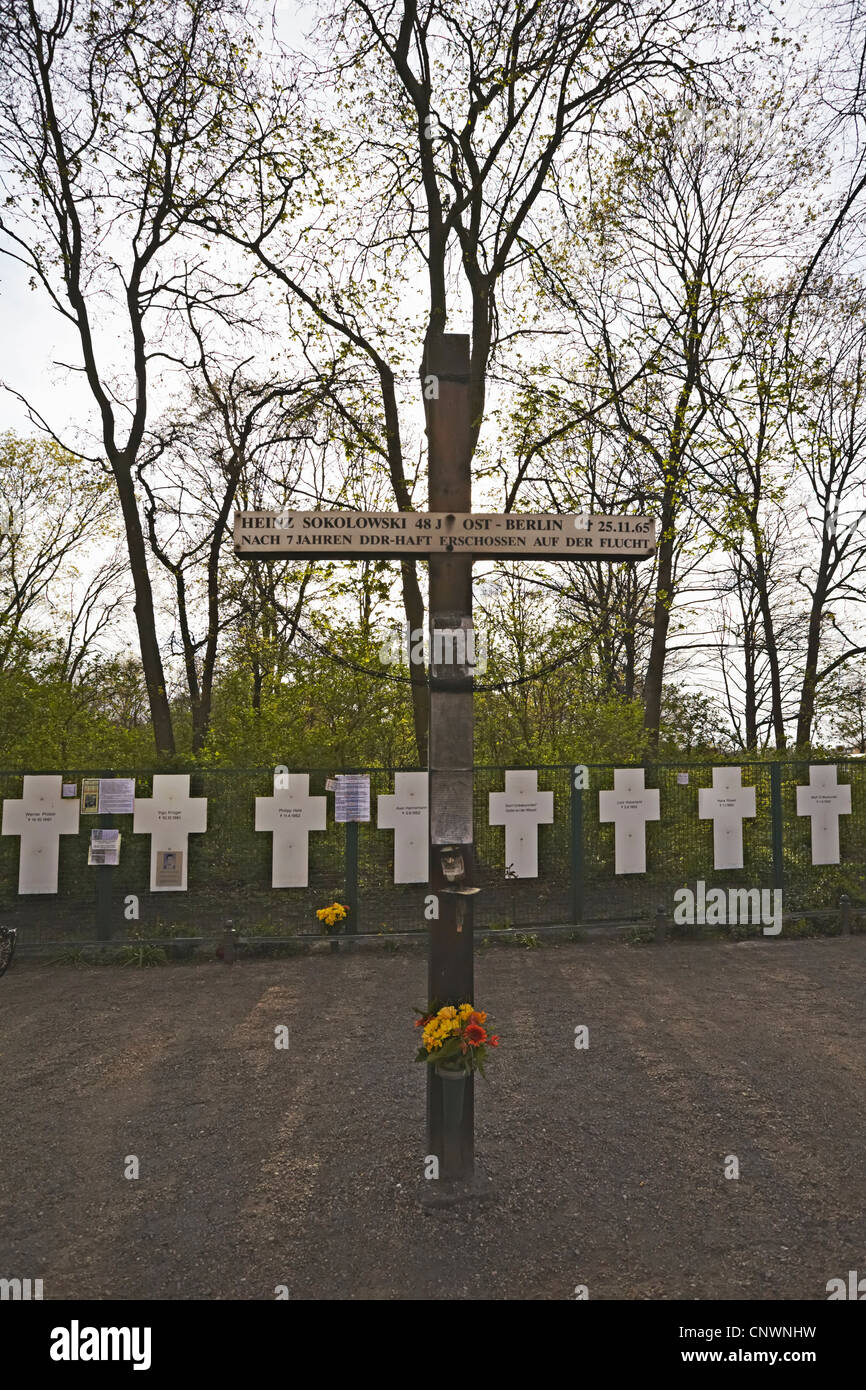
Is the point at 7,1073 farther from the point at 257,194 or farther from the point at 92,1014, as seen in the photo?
the point at 257,194

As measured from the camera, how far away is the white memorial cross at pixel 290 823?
9875 millimetres

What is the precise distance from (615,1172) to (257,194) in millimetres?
15320

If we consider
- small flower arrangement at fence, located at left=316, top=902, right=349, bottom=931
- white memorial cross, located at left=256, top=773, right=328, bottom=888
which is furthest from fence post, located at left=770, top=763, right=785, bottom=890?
white memorial cross, located at left=256, top=773, right=328, bottom=888

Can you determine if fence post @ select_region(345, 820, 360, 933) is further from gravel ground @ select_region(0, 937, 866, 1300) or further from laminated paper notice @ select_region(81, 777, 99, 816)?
laminated paper notice @ select_region(81, 777, 99, 816)

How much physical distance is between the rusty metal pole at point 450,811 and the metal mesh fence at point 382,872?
5474 mm

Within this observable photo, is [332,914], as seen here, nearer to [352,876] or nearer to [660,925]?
[352,876]

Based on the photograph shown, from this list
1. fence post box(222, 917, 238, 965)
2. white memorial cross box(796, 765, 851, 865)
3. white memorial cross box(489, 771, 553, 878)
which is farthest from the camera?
white memorial cross box(796, 765, 851, 865)

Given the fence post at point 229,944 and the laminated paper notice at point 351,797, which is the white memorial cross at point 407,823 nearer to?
the laminated paper notice at point 351,797

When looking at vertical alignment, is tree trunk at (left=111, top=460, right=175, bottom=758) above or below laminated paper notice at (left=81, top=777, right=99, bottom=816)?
above

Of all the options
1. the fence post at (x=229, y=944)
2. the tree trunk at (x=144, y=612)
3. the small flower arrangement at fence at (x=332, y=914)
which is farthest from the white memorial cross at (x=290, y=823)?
the tree trunk at (x=144, y=612)

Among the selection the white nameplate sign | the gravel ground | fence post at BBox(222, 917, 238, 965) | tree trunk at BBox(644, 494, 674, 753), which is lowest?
the gravel ground

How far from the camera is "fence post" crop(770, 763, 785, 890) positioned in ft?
36.0

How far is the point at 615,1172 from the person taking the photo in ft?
→ 15.1

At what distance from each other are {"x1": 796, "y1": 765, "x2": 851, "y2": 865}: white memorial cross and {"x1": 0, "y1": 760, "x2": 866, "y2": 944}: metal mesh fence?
0.19 m
